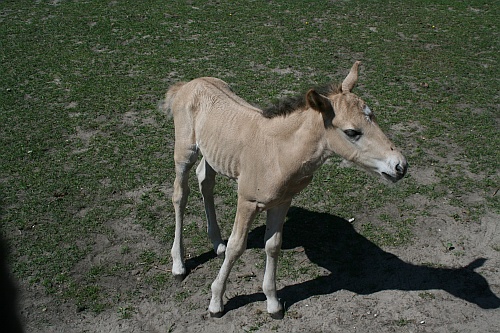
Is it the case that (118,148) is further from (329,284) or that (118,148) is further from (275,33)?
(275,33)

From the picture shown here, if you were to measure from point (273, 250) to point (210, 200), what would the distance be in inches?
50.1

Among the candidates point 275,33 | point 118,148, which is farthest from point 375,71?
point 118,148

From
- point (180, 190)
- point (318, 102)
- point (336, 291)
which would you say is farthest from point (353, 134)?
point (180, 190)

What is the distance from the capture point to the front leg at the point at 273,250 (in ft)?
18.5

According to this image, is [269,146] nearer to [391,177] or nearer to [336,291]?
[391,177]

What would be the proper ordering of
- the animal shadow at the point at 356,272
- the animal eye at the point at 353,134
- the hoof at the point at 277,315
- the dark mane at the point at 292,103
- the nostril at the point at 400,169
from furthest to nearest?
the animal shadow at the point at 356,272, the hoof at the point at 277,315, the dark mane at the point at 292,103, the animal eye at the point at 353,134, the nostril at the point at 400,169

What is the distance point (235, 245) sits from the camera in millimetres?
5559

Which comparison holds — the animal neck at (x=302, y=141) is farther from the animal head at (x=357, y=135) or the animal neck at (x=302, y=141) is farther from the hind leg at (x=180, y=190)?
the hind leg at (x=180, y=190)

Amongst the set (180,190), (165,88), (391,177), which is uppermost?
(391,177)

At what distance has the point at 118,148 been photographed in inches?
341

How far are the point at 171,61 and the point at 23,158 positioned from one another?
436 cm

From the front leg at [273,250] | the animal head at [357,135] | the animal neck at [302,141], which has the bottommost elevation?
the front leg at [273,250]

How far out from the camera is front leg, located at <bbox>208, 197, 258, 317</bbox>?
5.45m

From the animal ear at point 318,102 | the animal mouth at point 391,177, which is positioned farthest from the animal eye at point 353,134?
the animal mouth at point 391,177
